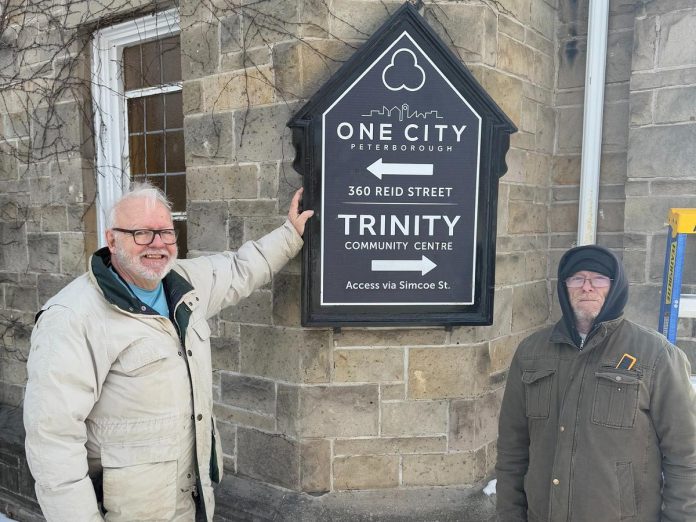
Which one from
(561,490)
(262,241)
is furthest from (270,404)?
(561,490)

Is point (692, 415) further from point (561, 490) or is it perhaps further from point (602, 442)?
point (561, 490)

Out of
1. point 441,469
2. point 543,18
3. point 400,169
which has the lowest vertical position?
point 441,469

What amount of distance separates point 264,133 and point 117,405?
1.56 m

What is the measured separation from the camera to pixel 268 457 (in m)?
2.99

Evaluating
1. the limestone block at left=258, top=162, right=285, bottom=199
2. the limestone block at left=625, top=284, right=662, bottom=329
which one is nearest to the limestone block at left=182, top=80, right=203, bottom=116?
the limestone block at left=258, top=162, right=285, bottom=199

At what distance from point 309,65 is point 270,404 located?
71.1 inches

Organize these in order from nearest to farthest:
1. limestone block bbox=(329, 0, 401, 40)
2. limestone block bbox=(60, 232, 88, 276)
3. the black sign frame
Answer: the black sign frame
limestone block bbox=(329, 0, 401, 40)
limestone block bbox=(60, 232, 88, 276)

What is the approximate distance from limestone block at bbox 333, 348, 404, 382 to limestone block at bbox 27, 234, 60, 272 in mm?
2594

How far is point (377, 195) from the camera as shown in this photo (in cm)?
271

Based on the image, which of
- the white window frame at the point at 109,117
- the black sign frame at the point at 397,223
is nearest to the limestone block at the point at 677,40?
the black sign frame at the point at 397,223

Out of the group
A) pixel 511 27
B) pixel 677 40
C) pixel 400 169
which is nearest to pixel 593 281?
pixel 400 169

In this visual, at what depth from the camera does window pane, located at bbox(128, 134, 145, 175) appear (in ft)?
12.7

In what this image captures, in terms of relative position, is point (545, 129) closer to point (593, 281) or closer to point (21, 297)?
point (593, 281)

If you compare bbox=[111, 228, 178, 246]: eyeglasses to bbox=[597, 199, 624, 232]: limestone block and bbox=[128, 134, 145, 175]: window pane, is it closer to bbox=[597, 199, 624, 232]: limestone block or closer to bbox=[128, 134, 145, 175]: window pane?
bbox=[128, 134, 145, 175]: window pane
